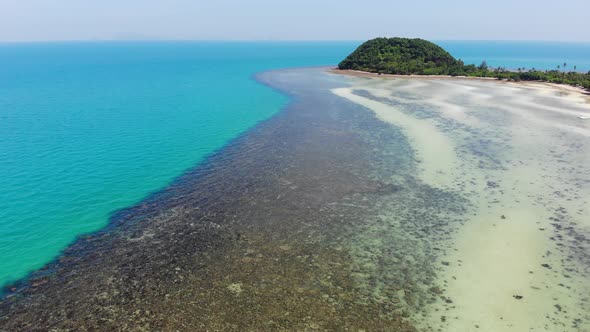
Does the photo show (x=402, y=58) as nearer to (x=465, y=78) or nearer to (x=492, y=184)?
(x=465, y=78)

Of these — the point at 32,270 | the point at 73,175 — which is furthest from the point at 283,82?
the point at 32,270

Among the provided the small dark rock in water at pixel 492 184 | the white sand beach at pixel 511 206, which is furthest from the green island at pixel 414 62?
the small dark rock in water at pixel 492 184

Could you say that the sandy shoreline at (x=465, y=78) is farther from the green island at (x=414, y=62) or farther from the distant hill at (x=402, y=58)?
the distant hill at (x=402, y=58)

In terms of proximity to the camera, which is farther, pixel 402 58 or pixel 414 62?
pixel 402 58

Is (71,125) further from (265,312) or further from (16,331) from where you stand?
(265,312)

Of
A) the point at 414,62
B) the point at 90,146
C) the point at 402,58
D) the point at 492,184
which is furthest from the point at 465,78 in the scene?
the point at 90,146

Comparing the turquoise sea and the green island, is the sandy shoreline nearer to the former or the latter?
the green island
